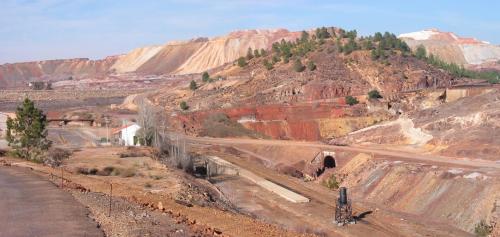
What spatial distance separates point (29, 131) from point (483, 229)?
30169mm

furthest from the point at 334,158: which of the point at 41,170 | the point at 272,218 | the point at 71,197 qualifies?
the point at 71,197

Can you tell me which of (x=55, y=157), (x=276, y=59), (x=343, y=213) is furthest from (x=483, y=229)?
(x=276, y=59)

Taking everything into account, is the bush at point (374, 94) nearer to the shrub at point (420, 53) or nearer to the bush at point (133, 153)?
the shrub at point (420, 53)

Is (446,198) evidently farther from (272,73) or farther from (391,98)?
(272,73)

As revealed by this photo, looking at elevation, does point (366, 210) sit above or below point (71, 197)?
below

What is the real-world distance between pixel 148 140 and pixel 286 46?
65.2 m

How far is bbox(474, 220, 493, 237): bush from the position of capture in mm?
36125

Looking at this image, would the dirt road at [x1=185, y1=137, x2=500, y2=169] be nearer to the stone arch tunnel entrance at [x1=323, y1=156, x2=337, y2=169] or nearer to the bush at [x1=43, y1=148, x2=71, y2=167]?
the stone arch tunnel entrance at [x1=323, y1=156, x2=337, y2=169]

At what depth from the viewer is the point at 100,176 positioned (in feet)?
135

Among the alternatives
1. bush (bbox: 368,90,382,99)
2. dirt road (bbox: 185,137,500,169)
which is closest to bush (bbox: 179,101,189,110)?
dirt road (bbox: 185,137,500,169)

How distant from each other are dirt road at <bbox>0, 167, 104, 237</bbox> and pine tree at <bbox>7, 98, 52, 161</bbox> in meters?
18.8

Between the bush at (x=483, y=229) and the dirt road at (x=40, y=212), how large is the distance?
2220 centimetres

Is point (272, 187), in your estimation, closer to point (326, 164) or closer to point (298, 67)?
point (326, 164)

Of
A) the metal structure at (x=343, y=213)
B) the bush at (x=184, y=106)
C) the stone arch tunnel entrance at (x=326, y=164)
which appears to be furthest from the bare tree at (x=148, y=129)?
the bush at (x=184, y=106)
